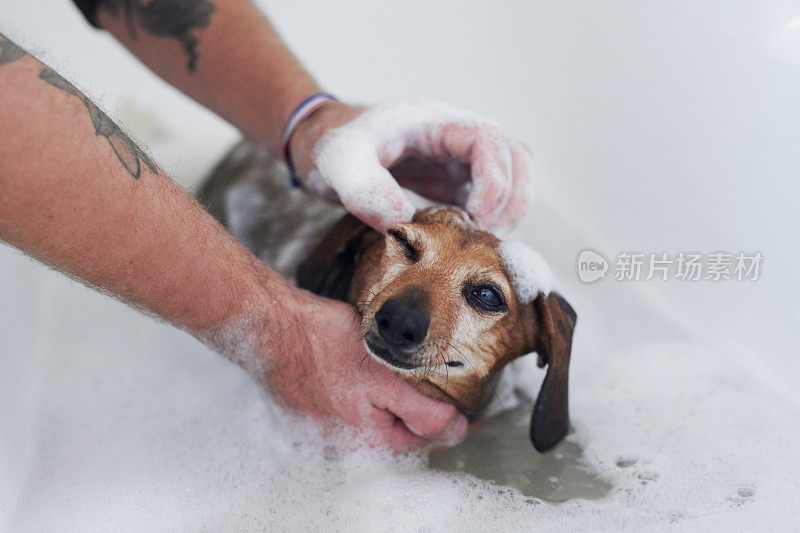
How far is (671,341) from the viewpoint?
208 centimetres

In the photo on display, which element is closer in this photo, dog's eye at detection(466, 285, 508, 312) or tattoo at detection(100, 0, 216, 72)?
dog's eye at detection(466, 285, 508, 312)

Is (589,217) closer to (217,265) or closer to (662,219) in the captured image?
(662,219)

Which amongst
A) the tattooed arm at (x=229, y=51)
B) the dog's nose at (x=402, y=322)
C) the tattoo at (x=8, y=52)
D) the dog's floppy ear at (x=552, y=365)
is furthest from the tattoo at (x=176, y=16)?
the dog's floppy ear at (x=552, y=365)

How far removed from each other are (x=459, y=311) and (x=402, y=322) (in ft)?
0.50

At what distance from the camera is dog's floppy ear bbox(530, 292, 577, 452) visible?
4.40 ft

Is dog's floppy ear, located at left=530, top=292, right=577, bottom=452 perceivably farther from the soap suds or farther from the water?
the soap suds

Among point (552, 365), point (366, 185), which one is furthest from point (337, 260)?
point (552, 365)

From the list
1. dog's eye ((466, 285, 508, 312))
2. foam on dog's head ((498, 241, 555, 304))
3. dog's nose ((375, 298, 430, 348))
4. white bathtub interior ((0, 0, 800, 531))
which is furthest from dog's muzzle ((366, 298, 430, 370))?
white bathtub interior ((0, 0, 800, 531))

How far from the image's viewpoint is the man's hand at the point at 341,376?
144cm

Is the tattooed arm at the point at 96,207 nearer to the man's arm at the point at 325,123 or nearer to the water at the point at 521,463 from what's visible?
the man's arm at the point at 325,123

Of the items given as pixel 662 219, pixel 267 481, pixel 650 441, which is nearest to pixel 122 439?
pixel 267 481

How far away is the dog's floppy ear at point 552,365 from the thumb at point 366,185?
1.19ft

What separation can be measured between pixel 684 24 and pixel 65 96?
73.2 inches

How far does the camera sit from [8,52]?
103 centimetres
